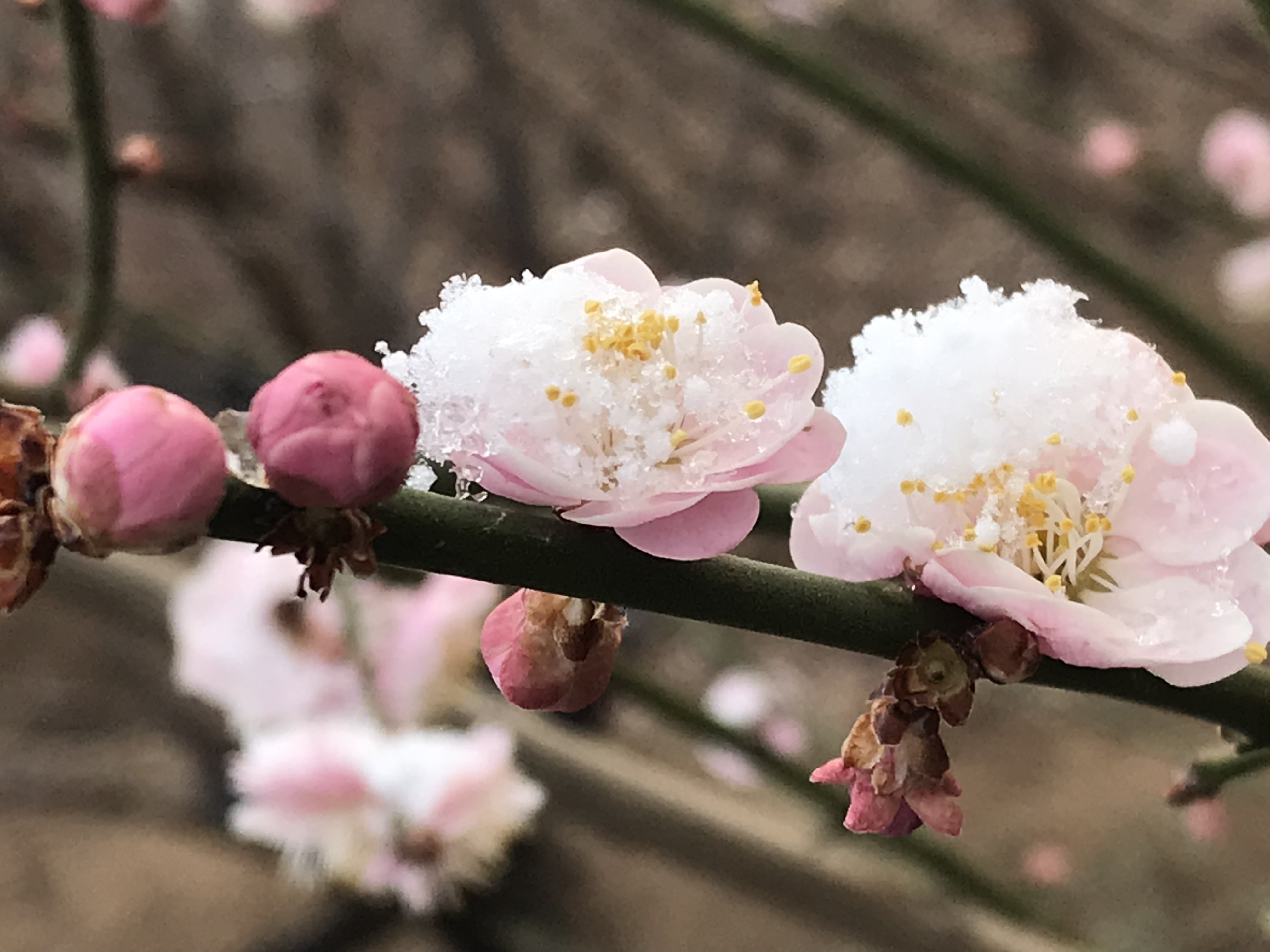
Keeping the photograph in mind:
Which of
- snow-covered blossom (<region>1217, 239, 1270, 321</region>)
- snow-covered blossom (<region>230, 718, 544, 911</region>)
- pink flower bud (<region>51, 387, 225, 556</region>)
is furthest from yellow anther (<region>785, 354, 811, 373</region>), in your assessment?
snow-covered blossom (<region>1217, 239, 1270, 321</region>)

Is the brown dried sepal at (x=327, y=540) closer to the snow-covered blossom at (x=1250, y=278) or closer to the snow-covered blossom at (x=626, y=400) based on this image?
the snow-covered blossom at (x=626, y=400)

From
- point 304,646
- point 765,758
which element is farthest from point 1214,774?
point 304,646

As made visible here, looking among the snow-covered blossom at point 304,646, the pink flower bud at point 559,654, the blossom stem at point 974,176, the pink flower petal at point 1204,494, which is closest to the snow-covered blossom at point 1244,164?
the blossom stem at point 974,176

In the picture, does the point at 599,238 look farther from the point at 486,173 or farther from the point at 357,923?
the point at 357,923

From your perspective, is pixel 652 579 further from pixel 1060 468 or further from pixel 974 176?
pixel 974 176

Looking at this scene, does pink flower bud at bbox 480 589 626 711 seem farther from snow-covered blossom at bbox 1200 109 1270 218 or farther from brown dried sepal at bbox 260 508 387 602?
snow-covered blossom at bbox 1200 109 1270 218

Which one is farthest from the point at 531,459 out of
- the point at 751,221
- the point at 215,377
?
the point at 751,221

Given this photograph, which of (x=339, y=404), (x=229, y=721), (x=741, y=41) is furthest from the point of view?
(x=229, y=721)
